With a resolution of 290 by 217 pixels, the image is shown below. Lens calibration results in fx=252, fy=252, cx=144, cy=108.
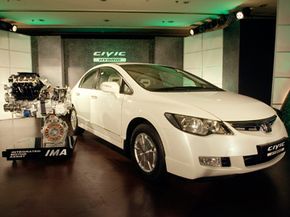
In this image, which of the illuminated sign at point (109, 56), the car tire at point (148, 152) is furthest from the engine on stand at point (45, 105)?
the illuminated sign at point (109, 56)

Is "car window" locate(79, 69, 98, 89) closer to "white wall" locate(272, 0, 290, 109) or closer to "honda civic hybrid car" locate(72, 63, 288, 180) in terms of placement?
"honda civic hybrid car" locate(72, 63, 288, 180)

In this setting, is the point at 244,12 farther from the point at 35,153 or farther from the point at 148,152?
the point at 35,153

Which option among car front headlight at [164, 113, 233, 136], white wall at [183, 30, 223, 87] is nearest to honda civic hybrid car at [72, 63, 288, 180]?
car front headlight at [164, 113, 233, 136]

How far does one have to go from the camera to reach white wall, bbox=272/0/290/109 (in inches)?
165

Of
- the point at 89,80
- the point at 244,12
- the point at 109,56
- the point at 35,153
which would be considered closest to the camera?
the point at 35,153

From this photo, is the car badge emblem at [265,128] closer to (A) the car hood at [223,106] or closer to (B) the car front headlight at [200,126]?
(A) the car hood at [223,106]

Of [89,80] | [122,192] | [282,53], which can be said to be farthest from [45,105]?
[282,53]

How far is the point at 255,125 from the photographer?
1.95 m

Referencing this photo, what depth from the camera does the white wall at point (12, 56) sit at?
675cm

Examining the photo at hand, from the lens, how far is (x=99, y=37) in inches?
361

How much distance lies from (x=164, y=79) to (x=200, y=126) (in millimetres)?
1139

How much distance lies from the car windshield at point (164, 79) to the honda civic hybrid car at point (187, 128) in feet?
0.04

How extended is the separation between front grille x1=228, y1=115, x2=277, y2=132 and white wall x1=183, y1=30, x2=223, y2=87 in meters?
5.42

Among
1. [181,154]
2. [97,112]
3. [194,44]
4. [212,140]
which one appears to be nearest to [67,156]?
[97,112]
